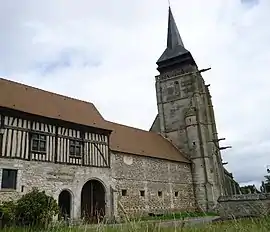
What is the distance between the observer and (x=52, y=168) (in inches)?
532

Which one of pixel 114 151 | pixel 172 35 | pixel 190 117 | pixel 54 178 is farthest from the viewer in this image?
pixel 172 35

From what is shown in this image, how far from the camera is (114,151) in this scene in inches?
674

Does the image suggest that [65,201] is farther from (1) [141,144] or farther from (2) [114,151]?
(1) [141,144]

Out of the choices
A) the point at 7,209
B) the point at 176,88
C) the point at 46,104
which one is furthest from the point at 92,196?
the point at 176,88

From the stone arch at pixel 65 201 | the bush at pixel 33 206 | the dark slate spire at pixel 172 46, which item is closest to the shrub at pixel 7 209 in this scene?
the bush at pixel 33 206

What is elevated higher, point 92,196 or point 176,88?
point 176,88

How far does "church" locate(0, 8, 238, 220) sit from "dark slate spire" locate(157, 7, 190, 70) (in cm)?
20

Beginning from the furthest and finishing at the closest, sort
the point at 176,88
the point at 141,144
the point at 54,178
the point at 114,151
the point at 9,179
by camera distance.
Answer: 1. the point at 176,88
2. the point at 141,144
3. the point at 114,151
4. the point at 54,178
5. the point at 9,179

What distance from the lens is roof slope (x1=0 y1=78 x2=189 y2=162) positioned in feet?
46.2

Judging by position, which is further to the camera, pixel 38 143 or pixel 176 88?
pixel 176 88

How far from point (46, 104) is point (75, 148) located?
2864mm

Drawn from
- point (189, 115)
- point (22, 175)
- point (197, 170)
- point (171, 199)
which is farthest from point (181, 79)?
point (22, 175)

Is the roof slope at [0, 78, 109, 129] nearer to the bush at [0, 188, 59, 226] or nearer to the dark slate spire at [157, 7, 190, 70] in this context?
the bush at [0, 188, 59, 226]

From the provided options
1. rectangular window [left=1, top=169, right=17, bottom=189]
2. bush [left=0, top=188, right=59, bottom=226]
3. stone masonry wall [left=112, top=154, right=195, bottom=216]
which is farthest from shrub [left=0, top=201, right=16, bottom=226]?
stone masonry wall [left=112, top=154, right=195, bottom=216]
